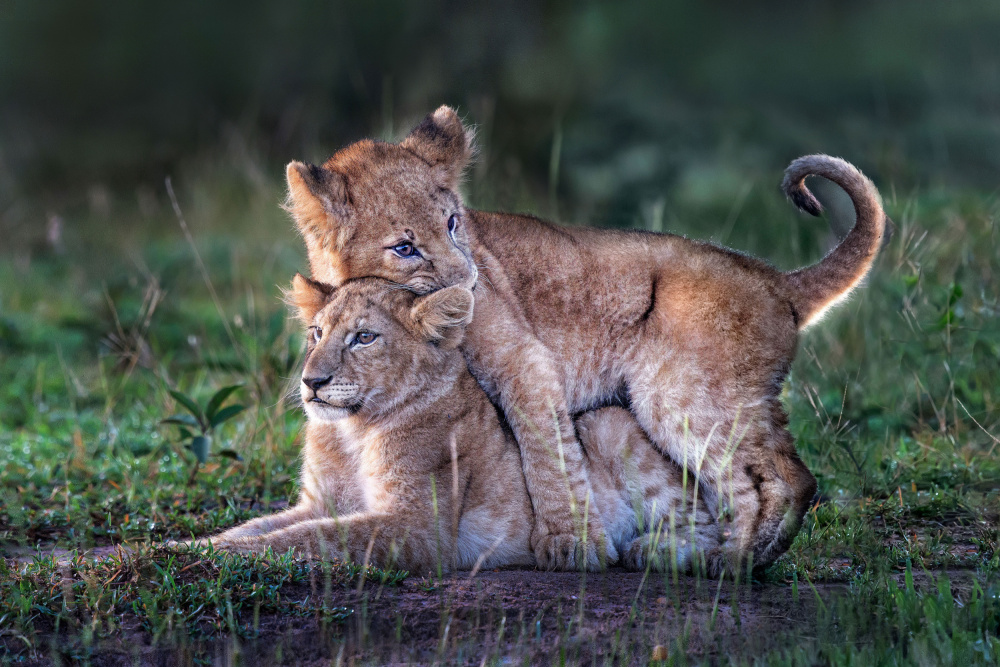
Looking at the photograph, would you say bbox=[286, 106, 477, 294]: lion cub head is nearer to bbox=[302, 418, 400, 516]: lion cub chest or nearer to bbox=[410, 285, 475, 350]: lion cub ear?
bbox=[410, 285, 475, 350]: lion cub ear

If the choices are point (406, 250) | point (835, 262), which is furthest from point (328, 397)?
point (835, 262)

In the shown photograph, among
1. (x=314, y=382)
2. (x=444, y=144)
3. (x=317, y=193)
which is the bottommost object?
(x=314, y=382)

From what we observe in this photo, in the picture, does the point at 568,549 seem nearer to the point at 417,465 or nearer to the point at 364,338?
the point at 417,465

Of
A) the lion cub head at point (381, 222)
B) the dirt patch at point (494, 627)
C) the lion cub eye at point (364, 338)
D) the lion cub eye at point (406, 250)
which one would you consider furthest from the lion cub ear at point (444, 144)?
the dirt patch at point (494, 627)

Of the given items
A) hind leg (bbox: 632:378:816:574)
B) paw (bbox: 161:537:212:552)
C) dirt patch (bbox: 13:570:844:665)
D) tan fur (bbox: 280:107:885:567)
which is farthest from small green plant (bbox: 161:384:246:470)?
hind leg (bbox: 632:378:816:574)

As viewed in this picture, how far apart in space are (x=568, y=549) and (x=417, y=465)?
2.14 ft

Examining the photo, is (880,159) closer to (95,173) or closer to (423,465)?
(423,465)

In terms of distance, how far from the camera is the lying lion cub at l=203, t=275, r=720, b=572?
13.3ft

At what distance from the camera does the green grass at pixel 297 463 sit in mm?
3393

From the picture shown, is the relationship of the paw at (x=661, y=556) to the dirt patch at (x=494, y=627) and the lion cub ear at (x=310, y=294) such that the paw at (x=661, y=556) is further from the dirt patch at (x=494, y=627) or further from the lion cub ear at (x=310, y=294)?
the lion cub ear at (x=310, y=294)

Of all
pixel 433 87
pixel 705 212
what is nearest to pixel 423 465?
pixel 705 212

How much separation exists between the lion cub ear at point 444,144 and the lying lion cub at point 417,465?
707 millimetres

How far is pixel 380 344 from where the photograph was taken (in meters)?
4.26

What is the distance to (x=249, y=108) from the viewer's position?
14086 mm
